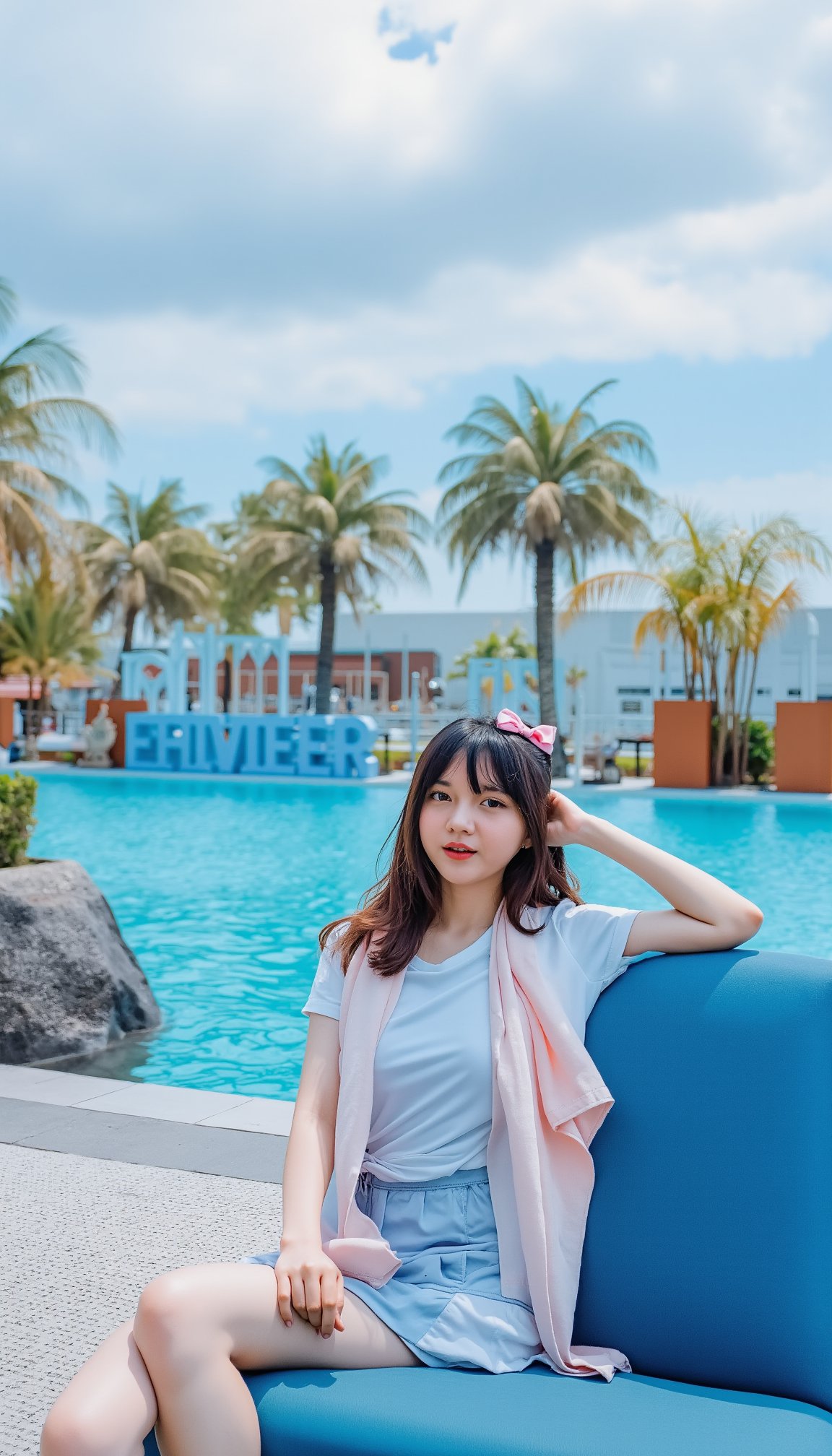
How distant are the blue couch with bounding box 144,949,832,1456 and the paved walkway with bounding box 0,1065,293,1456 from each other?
3.42ft

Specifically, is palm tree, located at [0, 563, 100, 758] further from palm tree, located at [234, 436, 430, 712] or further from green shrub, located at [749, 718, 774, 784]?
green shrub, located at [749, 718, 774, 784]

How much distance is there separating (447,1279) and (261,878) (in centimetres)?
1009

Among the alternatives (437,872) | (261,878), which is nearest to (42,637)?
(261,878)

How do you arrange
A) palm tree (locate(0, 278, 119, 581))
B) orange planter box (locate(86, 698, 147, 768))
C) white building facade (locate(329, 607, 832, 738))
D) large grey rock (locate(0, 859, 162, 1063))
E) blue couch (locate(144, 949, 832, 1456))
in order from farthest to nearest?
1. white building facade (locate(329, 607, 832, 738))
2. orange planter box (locate(86, 698, 147, 768))
3. palm tree (locate(0, 278, 119, 581))
4. large grey rock (locate(0, 859, 162, 1063))
5. blue couch (locate(144, 949, 832, 1456))

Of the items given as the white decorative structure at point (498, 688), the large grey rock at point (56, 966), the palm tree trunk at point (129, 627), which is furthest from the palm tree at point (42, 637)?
the large grey rock at point (56, 966)

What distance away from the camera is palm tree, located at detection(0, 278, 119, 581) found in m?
24.1

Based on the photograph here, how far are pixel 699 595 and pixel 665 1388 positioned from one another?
68.5ft

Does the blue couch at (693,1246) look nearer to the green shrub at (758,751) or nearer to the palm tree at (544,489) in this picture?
the green shrub at (758,751)

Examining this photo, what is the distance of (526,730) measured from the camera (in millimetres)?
2258

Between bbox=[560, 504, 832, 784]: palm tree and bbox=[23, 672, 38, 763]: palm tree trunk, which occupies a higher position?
bbox=[560, 504, 832, 784]: palm tree

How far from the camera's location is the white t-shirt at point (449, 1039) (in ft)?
6.66

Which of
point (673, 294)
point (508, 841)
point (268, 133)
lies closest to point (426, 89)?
point (268, 133)

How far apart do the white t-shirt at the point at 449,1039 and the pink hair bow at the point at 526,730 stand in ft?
1.01

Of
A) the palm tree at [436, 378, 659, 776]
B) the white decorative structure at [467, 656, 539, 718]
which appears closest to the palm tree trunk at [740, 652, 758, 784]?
the palm tree at [436, 378, 659, 776]
